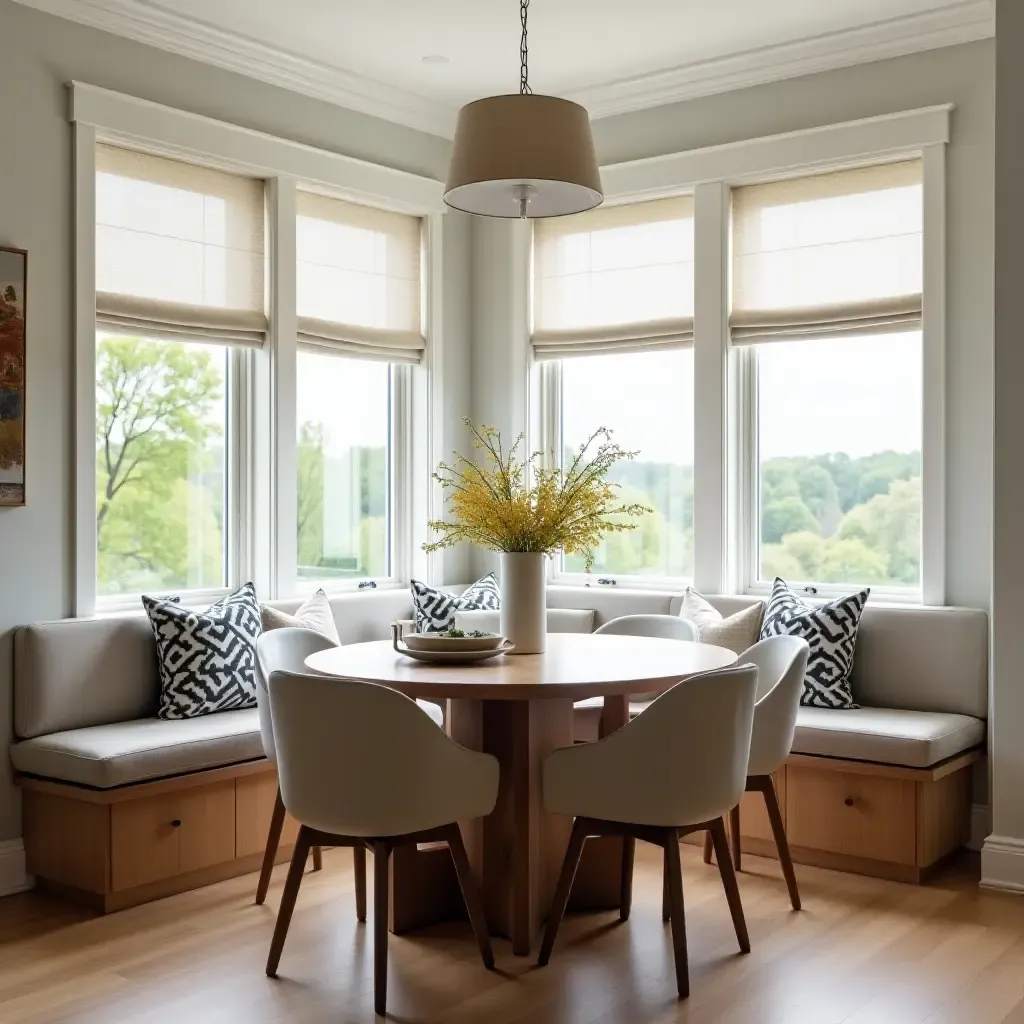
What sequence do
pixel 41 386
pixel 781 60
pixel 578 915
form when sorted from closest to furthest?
pixel 578 915, pixel 41 386, pixel 781 60

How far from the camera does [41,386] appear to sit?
4.06 m

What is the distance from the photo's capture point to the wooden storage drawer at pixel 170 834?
369 cm

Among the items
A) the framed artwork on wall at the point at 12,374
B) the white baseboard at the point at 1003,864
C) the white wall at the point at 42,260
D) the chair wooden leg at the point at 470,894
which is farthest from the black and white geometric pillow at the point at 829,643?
the framed artwork on wall at the point at 12,374

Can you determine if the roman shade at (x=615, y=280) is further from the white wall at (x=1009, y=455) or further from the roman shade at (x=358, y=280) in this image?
the white wall at (x=1009, y=455)

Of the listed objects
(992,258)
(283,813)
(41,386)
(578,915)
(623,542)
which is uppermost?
(992,258)

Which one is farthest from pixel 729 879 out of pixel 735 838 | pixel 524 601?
pixel 524 601

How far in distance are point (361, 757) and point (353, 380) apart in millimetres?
2792

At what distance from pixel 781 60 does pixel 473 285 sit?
1745 millimetres

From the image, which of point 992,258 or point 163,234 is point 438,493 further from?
point 992,258

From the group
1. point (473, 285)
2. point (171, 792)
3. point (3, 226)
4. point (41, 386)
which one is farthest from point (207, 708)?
point (473, 285)

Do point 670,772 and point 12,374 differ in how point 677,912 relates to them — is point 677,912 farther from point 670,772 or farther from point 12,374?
point 12,374

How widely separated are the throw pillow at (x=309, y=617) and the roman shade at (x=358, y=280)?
1.09 m

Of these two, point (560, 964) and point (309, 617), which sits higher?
point (309, 617)

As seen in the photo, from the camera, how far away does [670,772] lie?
9.75ft
